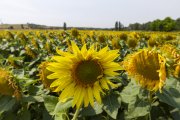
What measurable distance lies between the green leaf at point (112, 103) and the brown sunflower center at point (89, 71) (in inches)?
10.4

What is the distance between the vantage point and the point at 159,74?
5.36ft

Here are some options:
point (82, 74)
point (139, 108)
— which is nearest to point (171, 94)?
point (139, 108)

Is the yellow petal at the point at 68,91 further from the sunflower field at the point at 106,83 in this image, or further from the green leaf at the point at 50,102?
the green leaf at the point at 50,102

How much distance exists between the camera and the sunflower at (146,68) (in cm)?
172

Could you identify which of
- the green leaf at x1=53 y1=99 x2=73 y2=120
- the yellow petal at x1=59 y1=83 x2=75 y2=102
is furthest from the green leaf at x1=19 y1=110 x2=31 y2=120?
the yellow petal at x1=59 y1=83 x2=75 y2=102

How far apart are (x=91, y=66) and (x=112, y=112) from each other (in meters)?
0.32

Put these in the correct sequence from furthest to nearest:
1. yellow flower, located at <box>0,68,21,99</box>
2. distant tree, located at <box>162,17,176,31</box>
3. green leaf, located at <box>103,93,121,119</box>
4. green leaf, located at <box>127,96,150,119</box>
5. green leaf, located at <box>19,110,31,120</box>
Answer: distant tree, located at <box>162,17,176,31</box> → green leaf, located at <box>19,110,31,120</box> → yellow flower, located at <box>0,68,21,99</box> → green leaf, located at <box>103,93,121,119</box> → green leaf, located at <box>127,96,150,119</box>

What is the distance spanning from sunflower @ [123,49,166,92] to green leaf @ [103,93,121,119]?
0.76 feet

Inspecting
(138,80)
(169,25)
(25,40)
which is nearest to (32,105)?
(138,80)

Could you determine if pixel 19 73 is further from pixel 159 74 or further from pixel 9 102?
pixel 159 74

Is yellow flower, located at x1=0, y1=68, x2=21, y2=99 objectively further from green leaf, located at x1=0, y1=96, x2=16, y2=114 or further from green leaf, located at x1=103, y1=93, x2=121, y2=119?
green leaf, located at x1=103, y1=93, x2=121, y2=119

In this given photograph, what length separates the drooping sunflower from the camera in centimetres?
173

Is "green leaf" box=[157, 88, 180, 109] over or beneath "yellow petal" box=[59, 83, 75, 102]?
beneath

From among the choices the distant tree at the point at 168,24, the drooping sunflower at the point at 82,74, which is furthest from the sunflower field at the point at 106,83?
the distant tree at the point at 168,24
